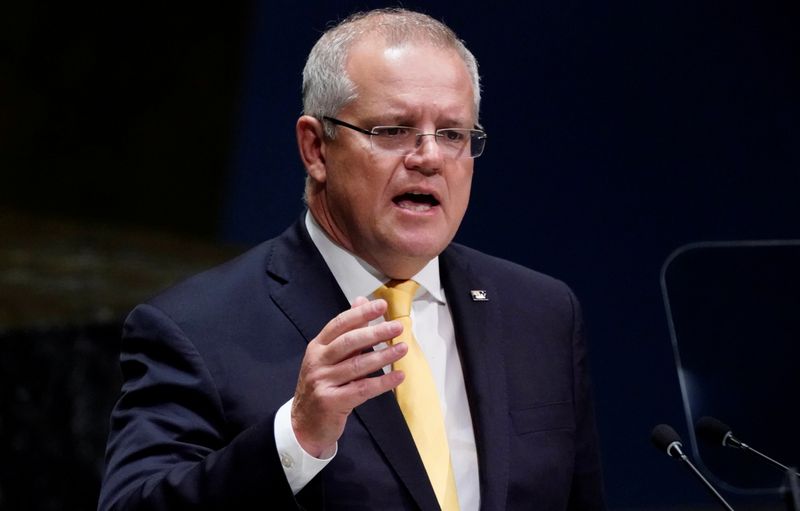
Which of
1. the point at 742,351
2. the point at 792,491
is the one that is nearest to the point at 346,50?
the point at 742,351

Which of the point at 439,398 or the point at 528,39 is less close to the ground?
the point at 528,39

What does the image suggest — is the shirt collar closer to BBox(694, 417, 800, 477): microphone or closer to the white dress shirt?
the white dress shirt

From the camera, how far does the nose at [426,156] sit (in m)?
1.80

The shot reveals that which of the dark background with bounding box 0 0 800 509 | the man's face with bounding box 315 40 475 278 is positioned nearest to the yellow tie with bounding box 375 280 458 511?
the man's face with bounding box 315 40 475 278

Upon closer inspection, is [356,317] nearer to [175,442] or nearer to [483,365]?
[175,442]

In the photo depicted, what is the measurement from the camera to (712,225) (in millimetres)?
3367

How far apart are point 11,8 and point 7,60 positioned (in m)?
0.14

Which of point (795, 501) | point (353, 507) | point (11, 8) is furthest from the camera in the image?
point (11, 8)

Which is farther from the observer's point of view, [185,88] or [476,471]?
[185,88]

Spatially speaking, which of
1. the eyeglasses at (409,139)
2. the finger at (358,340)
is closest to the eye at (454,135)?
the eyeglasses at (409,139)

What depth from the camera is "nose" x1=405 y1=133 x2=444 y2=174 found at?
70.9 inches

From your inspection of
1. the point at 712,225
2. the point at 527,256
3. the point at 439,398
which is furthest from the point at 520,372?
the point at 712,225

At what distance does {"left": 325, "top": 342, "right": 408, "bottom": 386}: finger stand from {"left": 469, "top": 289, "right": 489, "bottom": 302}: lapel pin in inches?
22.8

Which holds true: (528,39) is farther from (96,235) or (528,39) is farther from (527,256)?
(96,235)
